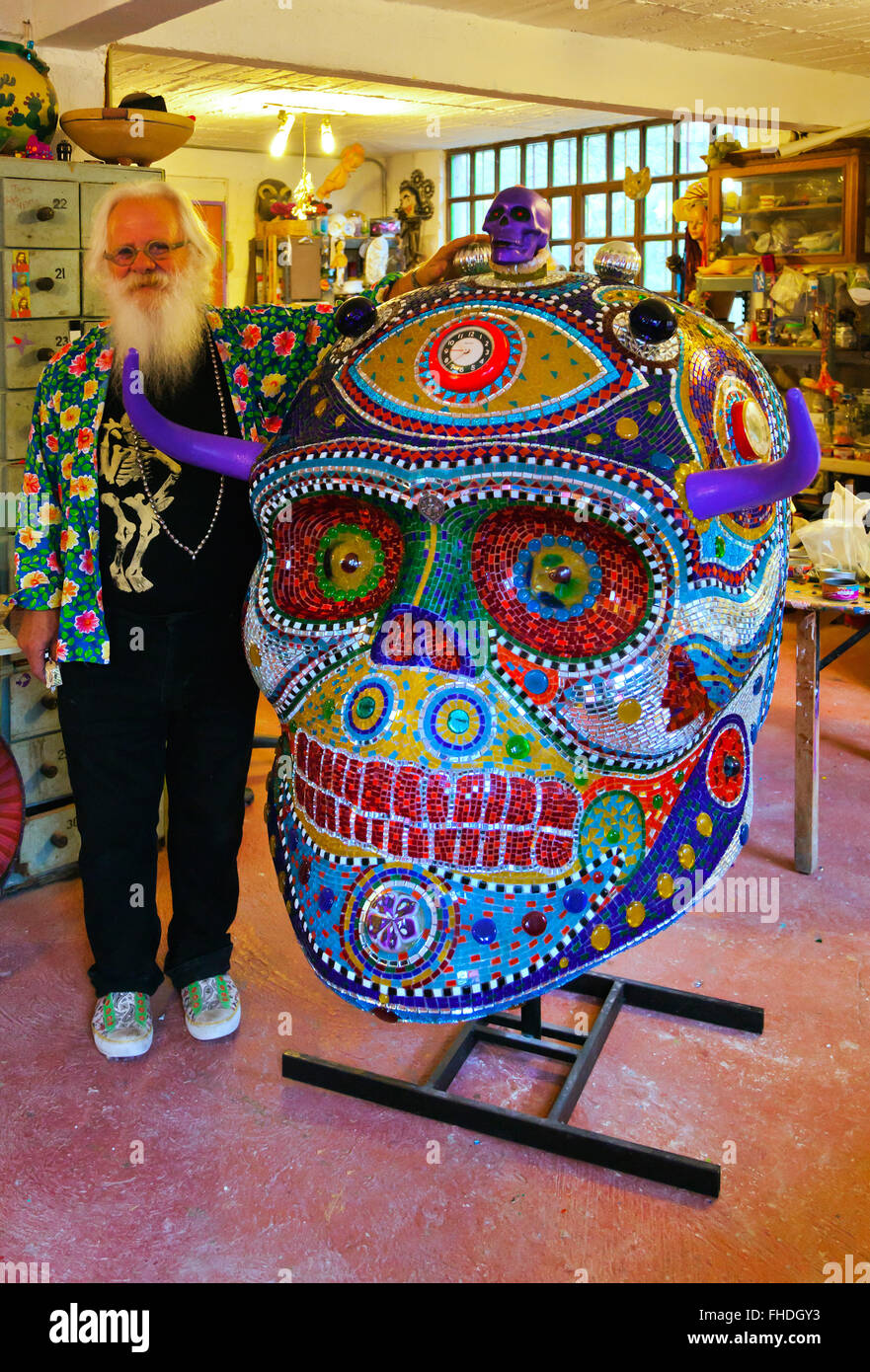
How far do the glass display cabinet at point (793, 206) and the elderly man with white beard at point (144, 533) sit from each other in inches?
240

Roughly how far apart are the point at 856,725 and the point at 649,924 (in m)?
3.76

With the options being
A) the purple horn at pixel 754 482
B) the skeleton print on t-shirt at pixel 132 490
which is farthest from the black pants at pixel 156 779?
the purple horn at pixel 754 482

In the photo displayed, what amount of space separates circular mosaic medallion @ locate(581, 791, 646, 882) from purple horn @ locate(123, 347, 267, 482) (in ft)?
2.58

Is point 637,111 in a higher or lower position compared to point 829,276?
higher

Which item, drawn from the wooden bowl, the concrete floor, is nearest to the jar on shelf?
the wooden bowl

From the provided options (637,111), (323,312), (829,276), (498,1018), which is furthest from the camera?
(829,276)

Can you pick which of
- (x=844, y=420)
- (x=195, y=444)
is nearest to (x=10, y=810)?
(x=195, y=444)

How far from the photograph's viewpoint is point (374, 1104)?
2750mm

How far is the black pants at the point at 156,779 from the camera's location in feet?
9.07

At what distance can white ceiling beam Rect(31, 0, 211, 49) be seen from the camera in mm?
4180

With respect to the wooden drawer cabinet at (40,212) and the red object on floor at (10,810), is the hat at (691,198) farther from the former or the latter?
the red object on floor at (10,810)

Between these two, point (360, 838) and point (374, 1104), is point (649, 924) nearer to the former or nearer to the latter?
point (360, 838)

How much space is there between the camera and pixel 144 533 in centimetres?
268

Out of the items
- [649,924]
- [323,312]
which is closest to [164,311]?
[323,312]
